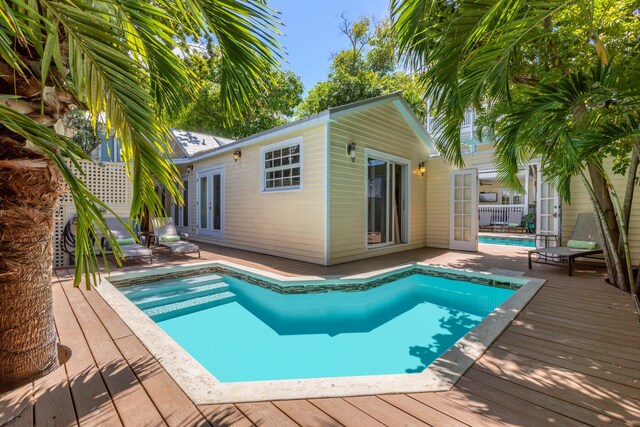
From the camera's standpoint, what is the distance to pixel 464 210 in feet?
26.7

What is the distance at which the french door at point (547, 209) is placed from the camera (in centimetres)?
691

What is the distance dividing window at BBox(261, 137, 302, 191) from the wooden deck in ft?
14.5

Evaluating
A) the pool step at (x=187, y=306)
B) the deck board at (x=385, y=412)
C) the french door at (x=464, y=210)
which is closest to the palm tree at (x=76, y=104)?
Result: the deck board at (x=385, y=412)

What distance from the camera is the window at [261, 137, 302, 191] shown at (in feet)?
21.7

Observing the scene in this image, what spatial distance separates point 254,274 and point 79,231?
4.06m

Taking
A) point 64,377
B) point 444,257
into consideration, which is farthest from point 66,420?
point 444,257

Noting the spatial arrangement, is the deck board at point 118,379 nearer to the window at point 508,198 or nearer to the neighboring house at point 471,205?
the neighboring house at point 471,205

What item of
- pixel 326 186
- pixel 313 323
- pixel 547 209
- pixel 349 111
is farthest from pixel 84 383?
pixel 547 209

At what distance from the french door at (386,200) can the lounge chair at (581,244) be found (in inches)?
121

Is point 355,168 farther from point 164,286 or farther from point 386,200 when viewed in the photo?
point 164,286

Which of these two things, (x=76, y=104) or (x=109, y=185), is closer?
(x=76, y=104)

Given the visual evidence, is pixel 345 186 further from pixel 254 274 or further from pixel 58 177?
pixel 58 177

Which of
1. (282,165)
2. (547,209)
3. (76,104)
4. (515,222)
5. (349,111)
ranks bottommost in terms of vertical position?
(515,222)

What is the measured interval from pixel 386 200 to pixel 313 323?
4525mm
